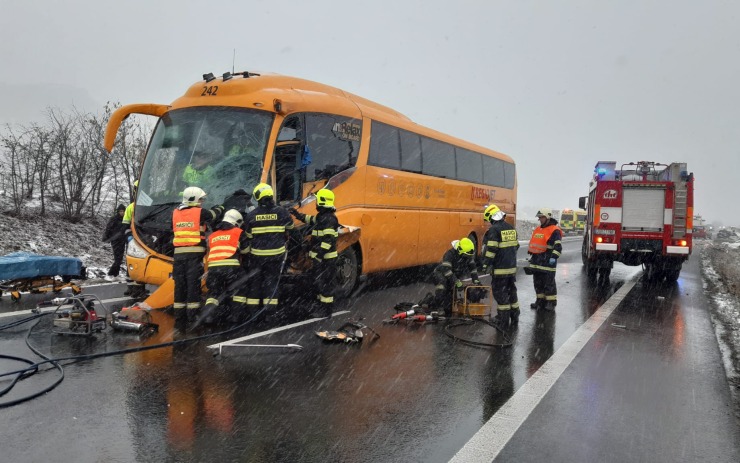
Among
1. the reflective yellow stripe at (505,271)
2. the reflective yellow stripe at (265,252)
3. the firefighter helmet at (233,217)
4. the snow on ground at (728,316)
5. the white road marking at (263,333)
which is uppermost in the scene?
the firefighter helmet at (233,217)

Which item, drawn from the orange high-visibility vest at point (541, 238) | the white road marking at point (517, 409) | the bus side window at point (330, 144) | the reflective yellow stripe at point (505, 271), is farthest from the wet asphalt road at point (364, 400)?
the bus side window at point (330, 144)

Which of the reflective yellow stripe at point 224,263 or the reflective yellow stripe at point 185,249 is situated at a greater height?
the reflective yellow stripe at point 185,249

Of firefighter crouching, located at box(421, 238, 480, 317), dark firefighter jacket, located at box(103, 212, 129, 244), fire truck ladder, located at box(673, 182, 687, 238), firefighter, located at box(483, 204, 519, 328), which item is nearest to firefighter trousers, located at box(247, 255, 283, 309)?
firefighter crouching, located at box(421, 238, 480, 317)

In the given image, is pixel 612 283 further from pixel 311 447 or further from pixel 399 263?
pixel 311 447

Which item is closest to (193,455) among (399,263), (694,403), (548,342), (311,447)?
(311,447)

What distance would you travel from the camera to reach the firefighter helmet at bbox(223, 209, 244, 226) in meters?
7.12

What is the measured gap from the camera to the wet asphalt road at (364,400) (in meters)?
3.60

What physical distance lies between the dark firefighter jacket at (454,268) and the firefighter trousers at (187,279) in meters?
3.43

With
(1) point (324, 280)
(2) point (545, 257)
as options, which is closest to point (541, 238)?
(2) point (545, 257)

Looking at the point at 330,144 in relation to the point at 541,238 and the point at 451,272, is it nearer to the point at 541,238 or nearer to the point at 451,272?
the point at 451,272

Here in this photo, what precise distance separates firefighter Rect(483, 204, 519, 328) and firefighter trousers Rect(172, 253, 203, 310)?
3987mm

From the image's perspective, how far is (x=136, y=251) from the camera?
7828 millimetres

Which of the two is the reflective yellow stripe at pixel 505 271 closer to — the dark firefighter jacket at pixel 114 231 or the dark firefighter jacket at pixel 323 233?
the dark firefighter jacket at pixel 323 233

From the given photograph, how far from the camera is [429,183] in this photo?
40.0 ft
